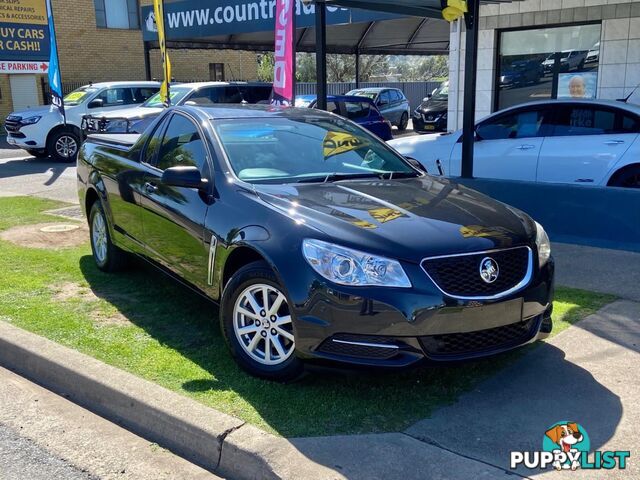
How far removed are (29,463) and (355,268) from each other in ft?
6.45

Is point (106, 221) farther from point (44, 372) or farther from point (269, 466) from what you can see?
point (269, 466)

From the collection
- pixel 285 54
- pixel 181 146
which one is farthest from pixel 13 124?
pixel 181 146

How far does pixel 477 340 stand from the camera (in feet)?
11.9

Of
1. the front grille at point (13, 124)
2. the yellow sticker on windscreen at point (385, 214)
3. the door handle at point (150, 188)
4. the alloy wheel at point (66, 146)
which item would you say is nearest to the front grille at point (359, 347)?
the yellow sticker on windscreen at point (385, 214)

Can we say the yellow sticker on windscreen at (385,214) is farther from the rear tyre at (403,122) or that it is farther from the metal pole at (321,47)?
the rear tyre at (403,122)

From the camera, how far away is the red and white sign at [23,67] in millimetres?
25344

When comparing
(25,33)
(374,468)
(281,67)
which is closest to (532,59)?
(281,67)

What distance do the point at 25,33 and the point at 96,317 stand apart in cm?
→ 2429

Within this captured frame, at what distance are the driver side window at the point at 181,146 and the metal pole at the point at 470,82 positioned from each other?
11.9 feet

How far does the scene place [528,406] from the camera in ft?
12.1

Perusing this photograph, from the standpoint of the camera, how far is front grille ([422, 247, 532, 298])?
3.53m

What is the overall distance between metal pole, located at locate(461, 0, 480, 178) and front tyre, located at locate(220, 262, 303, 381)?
450 cm

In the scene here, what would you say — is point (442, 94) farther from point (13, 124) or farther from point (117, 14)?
point (117, 14)

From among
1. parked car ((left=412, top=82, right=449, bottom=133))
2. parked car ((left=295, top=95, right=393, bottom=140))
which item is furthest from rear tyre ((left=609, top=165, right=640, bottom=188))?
parked car ((left=412, top=82, right=449, bottom=133))
